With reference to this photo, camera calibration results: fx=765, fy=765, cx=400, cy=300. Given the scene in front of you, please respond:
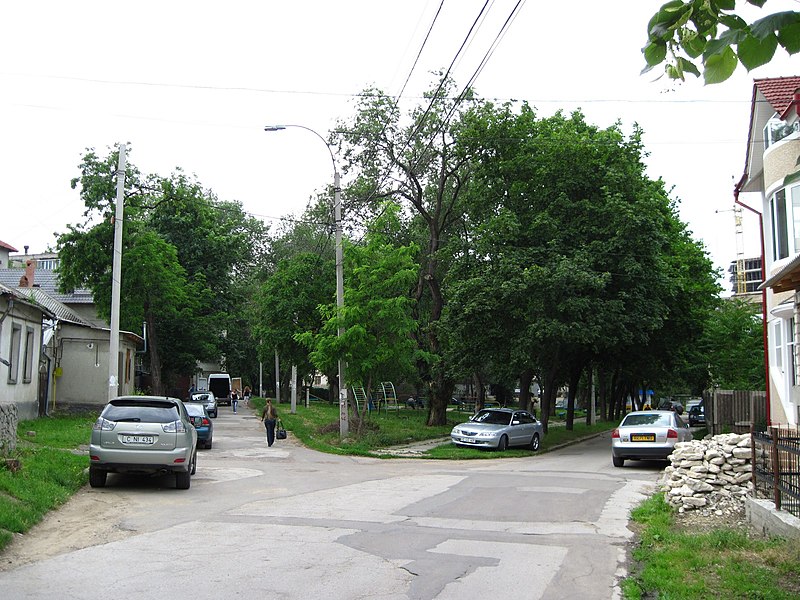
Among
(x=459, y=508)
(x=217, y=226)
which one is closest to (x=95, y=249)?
(x=217, y=226)

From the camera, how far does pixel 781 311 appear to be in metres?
21.1

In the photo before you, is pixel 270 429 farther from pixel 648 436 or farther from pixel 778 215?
pixel 778 215

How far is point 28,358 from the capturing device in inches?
982

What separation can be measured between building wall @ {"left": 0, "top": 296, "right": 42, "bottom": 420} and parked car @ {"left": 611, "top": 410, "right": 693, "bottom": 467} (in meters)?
16.8

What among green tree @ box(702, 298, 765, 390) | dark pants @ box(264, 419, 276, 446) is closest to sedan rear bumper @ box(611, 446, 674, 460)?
dark pants @ box(264, 419, 276, 446)

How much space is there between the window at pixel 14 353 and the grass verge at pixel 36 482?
4.29 meters

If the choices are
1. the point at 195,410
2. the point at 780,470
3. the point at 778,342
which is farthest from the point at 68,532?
the point at 778,342

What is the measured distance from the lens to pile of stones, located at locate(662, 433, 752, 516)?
12211 mm

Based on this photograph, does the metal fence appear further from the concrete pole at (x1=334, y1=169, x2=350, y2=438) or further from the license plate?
the concrete pole at (x1=334, y1=169, x2=350, y2=438)

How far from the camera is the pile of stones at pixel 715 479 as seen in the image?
12.2 meters

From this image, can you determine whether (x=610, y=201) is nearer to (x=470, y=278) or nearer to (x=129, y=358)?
(x=470, y=278)

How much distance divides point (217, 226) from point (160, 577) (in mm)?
43043

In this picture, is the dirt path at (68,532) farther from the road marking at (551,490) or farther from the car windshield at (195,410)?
the car windshield at (195,410)

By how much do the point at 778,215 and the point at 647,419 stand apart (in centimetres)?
662
